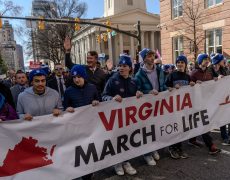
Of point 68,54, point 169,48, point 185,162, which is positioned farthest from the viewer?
point 169,48

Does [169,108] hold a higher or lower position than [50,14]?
lower

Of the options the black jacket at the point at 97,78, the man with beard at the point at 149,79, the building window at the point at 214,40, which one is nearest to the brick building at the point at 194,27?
the building window at the point at 214,40

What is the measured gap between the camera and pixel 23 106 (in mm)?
3627

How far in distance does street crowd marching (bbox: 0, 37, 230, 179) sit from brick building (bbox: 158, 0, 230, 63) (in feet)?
43.7

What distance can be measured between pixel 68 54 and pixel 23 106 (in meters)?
2.42

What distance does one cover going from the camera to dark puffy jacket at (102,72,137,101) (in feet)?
14.3

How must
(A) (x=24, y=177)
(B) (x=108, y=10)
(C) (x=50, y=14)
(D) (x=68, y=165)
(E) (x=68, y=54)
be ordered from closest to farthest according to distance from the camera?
(A) (x=24, y=177)
(D) (x=68, y=165)
(E) (x=68, y=54)
(C) (x=50, y=14)
(B) (x=108, y=10)

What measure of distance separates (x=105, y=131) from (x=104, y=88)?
1.05 meters

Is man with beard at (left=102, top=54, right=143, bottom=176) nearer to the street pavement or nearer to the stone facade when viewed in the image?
the street pavement

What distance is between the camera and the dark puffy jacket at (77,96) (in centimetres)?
393

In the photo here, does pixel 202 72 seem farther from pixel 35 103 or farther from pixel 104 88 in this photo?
pixel 35 103

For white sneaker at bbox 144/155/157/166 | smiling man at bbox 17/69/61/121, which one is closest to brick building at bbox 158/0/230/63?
white sneaker at bbox 144/155/157/166

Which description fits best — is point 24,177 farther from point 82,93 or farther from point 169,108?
point 169,108

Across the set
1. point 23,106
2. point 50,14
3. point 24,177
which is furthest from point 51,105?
point 50,14
